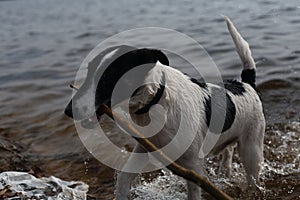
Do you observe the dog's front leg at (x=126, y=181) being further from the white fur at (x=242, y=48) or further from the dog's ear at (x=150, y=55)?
the white fur at (x=242, y=48)

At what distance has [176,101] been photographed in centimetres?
395

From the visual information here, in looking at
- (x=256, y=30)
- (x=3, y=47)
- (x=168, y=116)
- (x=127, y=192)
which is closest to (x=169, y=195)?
(x=127, y=192)

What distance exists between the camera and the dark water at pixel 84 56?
5879 millimetres

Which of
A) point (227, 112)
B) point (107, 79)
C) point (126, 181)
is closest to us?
point (107, 79)

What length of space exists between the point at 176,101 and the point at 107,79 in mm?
829

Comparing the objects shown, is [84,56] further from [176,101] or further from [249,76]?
[176,101]

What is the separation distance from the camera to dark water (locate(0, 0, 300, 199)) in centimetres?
588

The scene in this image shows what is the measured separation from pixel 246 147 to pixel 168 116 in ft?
4.23

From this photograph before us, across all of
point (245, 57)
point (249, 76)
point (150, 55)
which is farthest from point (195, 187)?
point (245, 57)

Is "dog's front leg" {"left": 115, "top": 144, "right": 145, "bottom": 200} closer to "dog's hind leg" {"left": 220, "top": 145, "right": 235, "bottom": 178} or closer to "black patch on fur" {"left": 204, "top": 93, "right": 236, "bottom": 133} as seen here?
"black patch on fur" {"left": 204, "top": 93, "right": 236, "bottom": 133}

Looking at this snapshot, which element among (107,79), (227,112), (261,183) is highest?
(107,79)

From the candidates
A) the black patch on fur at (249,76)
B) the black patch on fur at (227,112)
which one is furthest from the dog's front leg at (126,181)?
the black patch on fur at (249,76)

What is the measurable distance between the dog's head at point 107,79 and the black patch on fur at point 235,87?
1.47 m

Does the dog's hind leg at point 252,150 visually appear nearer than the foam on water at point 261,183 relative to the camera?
Yes
